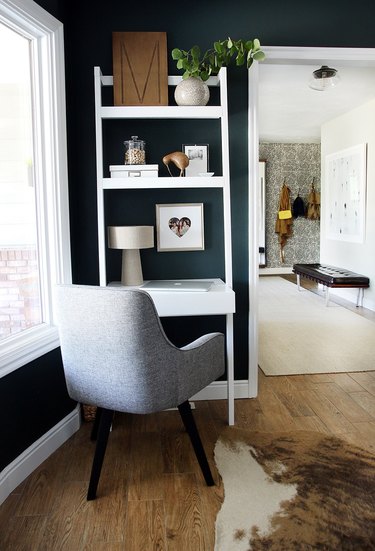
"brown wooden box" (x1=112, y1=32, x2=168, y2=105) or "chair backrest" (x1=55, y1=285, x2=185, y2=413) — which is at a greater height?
"brown wooden box" (x1=112, y1=32, x2=168, y2=105)

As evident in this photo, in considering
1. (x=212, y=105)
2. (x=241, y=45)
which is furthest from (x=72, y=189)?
(x=241, y=45)

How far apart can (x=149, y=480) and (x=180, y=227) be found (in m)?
1.44

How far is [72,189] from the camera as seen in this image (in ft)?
8.94

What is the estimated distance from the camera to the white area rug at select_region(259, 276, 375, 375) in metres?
3.61

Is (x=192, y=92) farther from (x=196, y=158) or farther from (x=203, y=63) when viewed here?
(x=196, y=158)

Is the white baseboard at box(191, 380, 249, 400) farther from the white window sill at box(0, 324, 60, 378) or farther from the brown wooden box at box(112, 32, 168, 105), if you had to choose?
the brown wooden box at box(112, 32, 168, 105)

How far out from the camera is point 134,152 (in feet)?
8.66

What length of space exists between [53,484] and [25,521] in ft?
0.84

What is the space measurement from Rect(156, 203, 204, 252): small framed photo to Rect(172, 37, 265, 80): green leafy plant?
2.44ft

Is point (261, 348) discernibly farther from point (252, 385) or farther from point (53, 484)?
point (53, 484)

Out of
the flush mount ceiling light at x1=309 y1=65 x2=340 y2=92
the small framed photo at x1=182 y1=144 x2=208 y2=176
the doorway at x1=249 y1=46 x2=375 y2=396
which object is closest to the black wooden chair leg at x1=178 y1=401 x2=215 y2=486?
the doorway at x1=249 y1=46 x2=375 y2=396

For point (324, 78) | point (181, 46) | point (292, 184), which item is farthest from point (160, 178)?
point (292, 184)

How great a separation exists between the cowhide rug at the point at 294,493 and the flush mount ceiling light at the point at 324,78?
3.17m

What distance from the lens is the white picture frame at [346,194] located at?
586 centimetres
